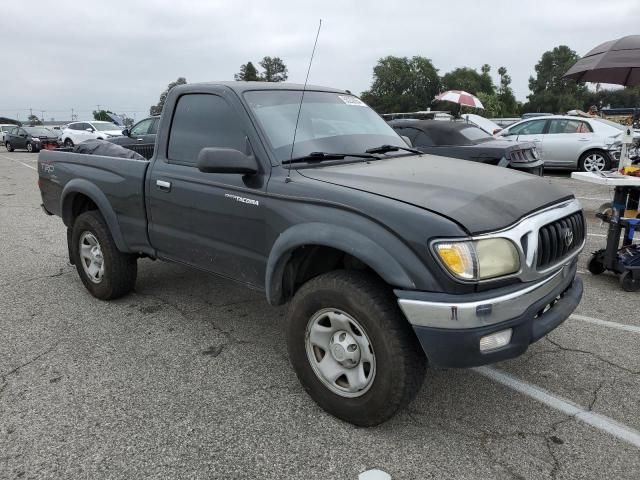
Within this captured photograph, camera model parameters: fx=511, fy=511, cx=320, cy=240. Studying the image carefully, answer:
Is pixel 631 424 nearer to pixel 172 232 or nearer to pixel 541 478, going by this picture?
pixel 541 478

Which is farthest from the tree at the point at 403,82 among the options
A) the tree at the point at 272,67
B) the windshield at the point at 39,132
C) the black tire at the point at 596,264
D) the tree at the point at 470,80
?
the black tire at the point at 596,264

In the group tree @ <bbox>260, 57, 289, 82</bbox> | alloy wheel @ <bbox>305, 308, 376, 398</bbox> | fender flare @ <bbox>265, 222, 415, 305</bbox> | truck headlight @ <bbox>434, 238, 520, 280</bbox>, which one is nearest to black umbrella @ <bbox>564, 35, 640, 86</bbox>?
truck headlight @ <bbox>434, 238, 520, 280</bbox>

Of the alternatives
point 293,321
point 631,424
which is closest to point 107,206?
point 293,321

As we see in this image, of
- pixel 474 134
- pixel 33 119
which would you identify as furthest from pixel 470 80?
pixel 474 134

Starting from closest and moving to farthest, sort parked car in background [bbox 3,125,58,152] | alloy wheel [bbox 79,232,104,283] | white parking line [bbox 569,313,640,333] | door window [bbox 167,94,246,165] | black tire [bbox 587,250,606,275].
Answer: door window [bbox 167,94,246,165] → white parking line [bbox 569,313,640,333] → alloy wheel [bbox 79,232,104,283] → black tire [bbox 587,250,606,275] → parked car in background [bbox 3,125,58,152]

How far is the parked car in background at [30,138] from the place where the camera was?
28.8m

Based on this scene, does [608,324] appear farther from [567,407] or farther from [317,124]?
[317,124]

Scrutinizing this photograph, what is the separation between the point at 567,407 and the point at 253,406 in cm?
179

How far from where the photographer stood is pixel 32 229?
7.93 meters

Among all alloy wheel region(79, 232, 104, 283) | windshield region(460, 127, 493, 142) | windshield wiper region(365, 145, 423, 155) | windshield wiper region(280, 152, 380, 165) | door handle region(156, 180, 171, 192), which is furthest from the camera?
windshield region(460, 127, 493, 142)

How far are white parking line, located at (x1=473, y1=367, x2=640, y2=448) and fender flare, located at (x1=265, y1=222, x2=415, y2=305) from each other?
1296 millimetres

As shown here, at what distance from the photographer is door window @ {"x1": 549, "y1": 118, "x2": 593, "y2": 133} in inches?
507

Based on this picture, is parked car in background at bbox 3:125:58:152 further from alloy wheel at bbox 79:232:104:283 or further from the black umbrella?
the black umbrella

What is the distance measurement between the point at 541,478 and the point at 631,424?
2.51 feet
